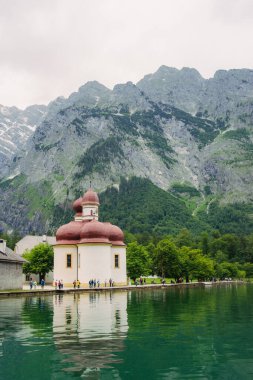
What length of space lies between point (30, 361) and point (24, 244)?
379ft

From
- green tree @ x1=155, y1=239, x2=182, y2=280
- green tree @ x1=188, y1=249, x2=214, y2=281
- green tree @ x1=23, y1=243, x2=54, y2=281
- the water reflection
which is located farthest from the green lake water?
green tree @ x1=188, y1=249, x2=214, y2=281

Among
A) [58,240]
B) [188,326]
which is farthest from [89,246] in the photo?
[188,326]

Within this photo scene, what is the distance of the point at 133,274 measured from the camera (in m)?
101

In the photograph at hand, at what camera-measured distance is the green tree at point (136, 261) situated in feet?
330

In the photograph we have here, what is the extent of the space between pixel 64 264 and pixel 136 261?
1985cm

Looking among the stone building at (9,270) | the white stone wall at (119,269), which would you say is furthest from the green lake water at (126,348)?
the white stone wall at (119,269)

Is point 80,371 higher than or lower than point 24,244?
lower

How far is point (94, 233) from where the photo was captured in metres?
84.3

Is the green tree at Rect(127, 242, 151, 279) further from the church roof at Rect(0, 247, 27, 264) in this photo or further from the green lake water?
the green lake water

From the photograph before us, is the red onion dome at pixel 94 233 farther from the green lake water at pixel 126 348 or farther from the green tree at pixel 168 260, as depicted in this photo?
the green lake water at pixel 126 348

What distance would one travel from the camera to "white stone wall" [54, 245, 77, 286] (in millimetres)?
85875

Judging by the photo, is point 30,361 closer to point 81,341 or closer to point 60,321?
point 81,341

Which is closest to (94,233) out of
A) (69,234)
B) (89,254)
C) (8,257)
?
(89,254)

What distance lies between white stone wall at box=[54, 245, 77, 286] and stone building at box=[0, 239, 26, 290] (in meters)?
15.5
